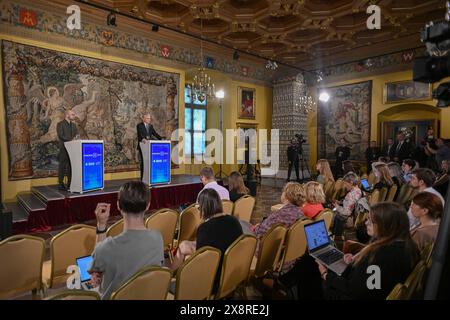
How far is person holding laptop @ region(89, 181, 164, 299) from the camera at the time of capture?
1.51 meters

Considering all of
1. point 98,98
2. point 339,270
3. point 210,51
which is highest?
point 210,51

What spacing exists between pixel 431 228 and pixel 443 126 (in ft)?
27.8

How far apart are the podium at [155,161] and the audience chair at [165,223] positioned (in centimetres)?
330

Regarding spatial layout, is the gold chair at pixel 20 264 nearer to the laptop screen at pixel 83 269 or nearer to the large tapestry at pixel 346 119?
the laptop screen at pixel 83 269

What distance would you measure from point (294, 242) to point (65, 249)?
194 cm

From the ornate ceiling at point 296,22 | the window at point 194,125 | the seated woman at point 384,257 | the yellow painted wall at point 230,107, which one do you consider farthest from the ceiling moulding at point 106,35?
the seated woman at point 384,257

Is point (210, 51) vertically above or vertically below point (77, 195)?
above

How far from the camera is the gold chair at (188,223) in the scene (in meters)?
3.07

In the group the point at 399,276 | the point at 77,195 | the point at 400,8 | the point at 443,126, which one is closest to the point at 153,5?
the point at 77,195

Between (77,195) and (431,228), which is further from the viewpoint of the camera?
(77,195)

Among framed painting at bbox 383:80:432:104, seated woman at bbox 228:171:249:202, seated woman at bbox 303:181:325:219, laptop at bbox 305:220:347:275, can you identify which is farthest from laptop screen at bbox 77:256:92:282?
framed painting at bbox 383:80:432:104

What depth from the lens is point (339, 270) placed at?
2035mm
